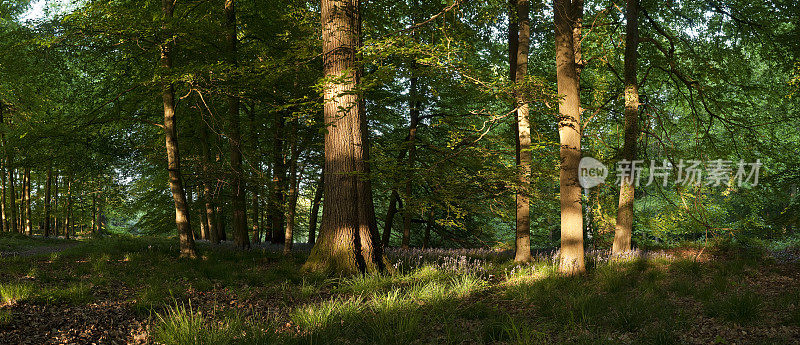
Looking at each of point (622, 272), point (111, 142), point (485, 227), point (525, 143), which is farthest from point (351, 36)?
point (485, 227)

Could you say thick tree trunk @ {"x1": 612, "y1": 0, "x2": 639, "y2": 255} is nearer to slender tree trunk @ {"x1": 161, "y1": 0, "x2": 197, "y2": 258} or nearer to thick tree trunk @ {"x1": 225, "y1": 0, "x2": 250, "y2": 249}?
thick tree trunk @ {"x1": 225, "y1": 0, "x2": 250, "y2": 249}

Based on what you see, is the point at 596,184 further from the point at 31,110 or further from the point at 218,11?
Answer: the point at 31,110

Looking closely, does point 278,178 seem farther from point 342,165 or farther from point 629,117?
point 629,117

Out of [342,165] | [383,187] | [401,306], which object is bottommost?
[401,306]

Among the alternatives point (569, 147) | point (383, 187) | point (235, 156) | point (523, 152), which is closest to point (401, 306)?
point (569, 147)

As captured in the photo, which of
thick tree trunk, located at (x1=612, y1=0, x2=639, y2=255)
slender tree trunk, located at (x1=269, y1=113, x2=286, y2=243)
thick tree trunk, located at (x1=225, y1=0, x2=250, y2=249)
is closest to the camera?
thick tree trunk, located at (x1=612, y1=0, x2=639, y2=255)

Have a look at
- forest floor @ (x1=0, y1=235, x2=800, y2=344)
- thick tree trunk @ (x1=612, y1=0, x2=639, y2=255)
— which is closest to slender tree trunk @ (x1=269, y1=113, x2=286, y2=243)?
forest floor @ (x1=0, y1=235, x2=800, y2=344)

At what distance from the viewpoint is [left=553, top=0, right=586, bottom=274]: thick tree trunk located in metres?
6.45

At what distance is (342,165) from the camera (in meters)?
7.02

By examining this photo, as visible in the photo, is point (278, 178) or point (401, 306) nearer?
point (401, 306)

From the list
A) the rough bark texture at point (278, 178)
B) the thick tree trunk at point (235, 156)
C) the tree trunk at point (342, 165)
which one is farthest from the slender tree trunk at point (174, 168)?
the tree trunk at point (342, 165)

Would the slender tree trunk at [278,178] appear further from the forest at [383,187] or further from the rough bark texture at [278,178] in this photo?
the forest at [383,187]

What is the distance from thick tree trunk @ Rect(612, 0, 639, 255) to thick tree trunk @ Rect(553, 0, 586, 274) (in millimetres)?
3254

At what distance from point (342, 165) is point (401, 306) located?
3.12 meters
